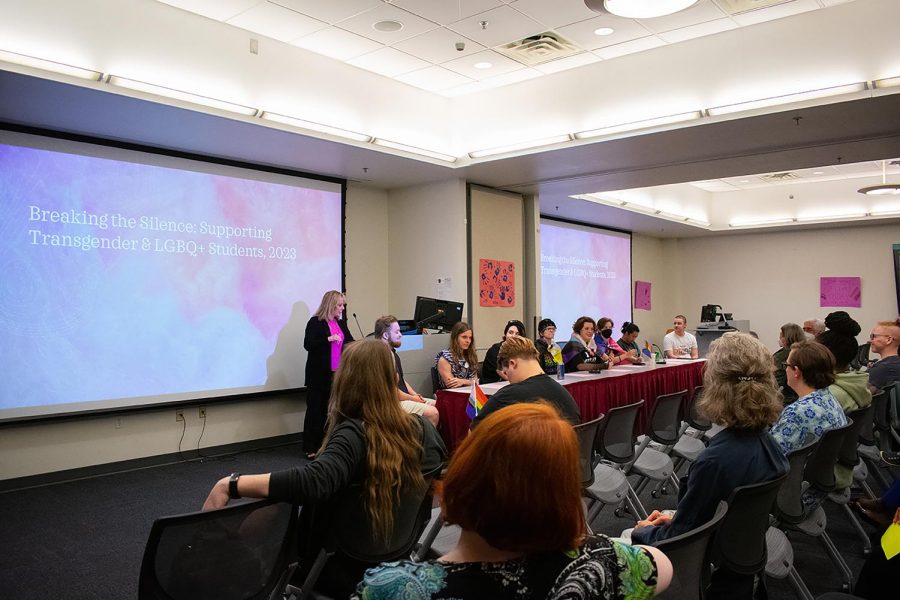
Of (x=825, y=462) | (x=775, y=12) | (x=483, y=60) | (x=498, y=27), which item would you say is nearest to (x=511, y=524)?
(x=825, y=462)

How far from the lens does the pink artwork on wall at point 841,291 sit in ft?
36.4

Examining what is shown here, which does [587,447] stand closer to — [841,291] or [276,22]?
[276,22]

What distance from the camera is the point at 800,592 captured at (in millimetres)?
2723

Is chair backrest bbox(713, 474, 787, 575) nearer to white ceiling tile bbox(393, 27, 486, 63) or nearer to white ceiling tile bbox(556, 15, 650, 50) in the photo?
white ceiling tile bbox(556, 15, 650, 50)

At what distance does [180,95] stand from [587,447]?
3.83 meters

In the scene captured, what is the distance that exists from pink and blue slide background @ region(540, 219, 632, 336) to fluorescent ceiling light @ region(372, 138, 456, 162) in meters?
3.55

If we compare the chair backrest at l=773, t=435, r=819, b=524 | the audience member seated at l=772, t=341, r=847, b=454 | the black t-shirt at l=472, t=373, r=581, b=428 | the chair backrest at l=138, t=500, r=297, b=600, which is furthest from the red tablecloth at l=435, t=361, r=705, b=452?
the chair backrest at l=138, t=500, r=297, b=600

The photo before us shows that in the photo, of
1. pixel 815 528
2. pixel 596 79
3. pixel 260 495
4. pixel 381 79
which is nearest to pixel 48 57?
pixel 381 79

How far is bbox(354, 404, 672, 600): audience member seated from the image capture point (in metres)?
1.06

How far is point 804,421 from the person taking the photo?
2.88 meters

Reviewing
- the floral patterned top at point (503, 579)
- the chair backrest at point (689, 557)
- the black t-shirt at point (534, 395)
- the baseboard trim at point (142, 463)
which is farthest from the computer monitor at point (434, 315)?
the floral patterned top at point (503, 579)

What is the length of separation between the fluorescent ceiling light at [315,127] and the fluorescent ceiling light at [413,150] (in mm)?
146

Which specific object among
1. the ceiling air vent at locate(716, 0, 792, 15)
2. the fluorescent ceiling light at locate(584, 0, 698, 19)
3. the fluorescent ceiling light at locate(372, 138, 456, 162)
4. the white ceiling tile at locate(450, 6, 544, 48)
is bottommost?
the fluorescent ceiling light at locate(372, 138, 456, 162)

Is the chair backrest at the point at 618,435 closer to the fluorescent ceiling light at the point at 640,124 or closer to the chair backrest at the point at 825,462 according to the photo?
the chair backrest at the point at 825,462
